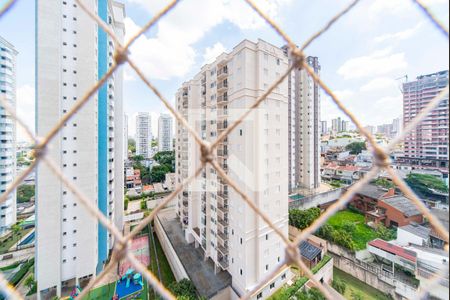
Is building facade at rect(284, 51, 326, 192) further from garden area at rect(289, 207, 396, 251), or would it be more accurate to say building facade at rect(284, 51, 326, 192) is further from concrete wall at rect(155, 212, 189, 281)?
concrete wall at rect(155, 212, 189, 281)

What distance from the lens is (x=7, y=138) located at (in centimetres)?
616

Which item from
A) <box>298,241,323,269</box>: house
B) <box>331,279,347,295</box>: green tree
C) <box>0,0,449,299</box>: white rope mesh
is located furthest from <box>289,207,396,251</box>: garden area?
<box>0,0,449,299</box>: white rope mesh

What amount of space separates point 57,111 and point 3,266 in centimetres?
524

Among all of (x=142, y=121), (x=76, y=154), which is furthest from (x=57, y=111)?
(x=142, y=121)

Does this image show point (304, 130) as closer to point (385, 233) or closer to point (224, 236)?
point (385, 233)

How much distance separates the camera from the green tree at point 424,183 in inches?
196

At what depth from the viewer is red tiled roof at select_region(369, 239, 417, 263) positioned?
4110 millimetres

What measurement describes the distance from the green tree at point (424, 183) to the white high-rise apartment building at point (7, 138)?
43.0 feet

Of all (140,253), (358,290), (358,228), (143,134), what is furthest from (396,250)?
(143,134)

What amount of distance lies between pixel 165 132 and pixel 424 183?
1917 cm

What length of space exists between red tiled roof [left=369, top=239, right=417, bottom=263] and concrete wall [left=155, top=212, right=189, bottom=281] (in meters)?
4.97

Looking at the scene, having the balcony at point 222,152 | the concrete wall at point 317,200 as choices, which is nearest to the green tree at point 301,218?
the concrete wall at point 317,200

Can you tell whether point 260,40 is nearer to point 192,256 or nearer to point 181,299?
point 181,299

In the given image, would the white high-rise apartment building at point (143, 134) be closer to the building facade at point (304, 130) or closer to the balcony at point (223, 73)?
the building facade at point (304, 130)
